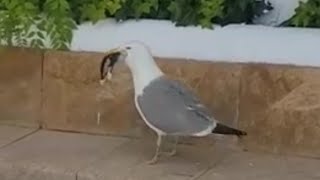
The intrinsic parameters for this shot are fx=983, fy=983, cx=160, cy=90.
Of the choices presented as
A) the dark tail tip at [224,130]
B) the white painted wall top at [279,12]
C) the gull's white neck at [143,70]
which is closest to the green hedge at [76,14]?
the white painted wall top at [279,12]

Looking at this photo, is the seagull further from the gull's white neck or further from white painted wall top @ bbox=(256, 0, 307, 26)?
white painted wall top @ bbox=(256, 0, 307, 26)

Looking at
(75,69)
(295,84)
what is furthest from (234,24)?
(75,69)

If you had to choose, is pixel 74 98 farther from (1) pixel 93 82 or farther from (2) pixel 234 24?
(2) pixel 234 24

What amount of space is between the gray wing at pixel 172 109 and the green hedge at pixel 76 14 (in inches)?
16.3

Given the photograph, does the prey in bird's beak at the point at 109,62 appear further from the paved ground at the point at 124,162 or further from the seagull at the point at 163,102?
the paved ground at the point at 124,162

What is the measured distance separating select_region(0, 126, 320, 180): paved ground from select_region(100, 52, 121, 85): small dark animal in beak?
0.81 feet

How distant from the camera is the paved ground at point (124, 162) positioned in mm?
3213

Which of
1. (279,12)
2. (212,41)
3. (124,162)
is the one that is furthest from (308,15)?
(124,162)

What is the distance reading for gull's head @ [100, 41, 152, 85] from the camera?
3.26 metres

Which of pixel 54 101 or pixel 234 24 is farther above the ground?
Answer: pixel 234 24

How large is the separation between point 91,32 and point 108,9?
4.2 inches

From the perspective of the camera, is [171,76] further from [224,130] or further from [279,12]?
[279,12]

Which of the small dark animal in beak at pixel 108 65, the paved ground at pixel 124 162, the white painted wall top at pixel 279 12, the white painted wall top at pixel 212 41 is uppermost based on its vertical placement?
the white painted wall top at pixel 279 12

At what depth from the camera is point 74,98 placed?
12.1 ft
